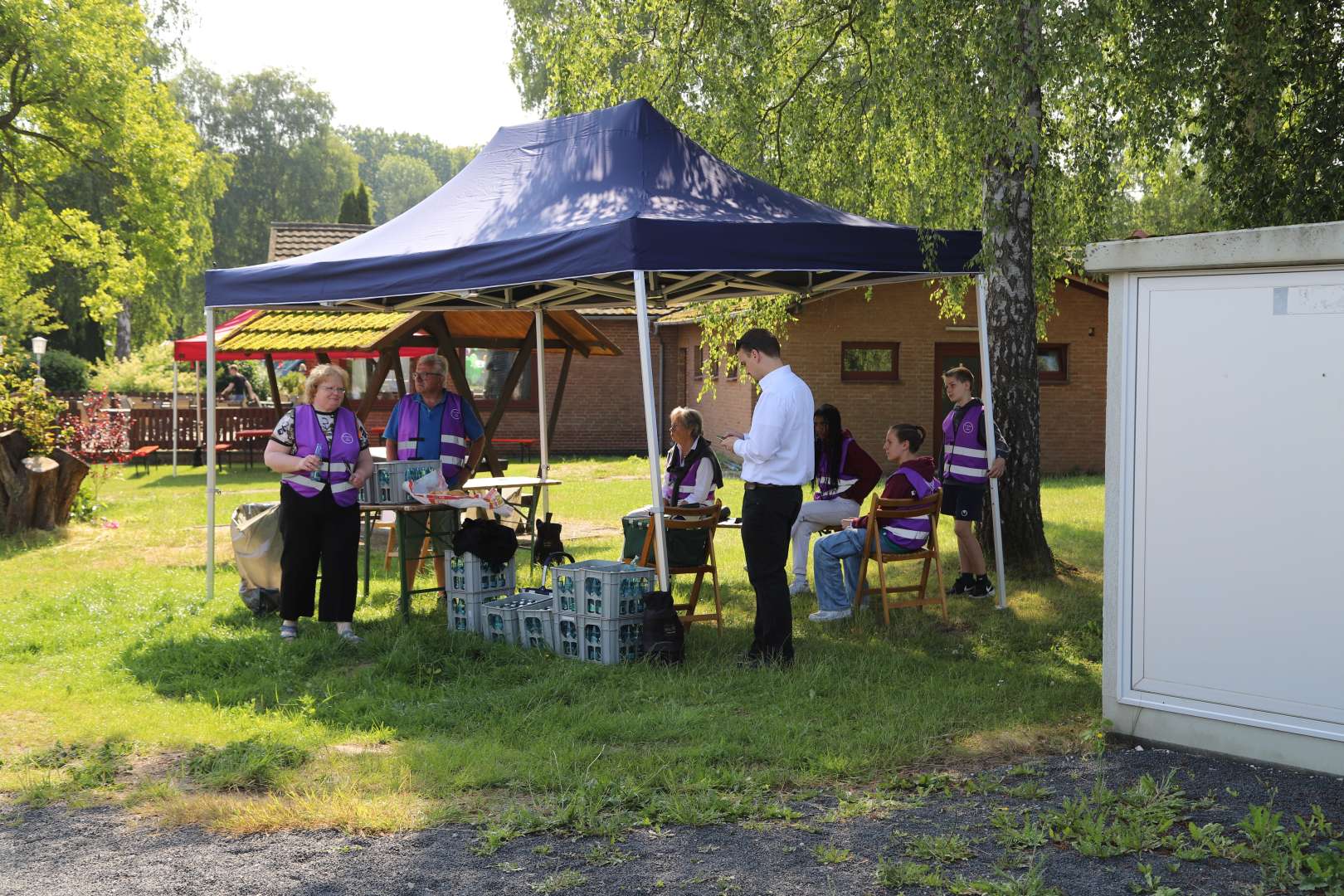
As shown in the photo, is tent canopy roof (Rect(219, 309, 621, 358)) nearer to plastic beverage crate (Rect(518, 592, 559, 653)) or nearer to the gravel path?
plastic beverage crate (Rect(518, 592, 559, 653))

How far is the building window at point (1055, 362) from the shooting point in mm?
22875

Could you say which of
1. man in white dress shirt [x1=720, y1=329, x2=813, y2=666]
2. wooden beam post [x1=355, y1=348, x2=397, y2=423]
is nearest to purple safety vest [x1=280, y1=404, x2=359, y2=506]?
man in white dress shirt [x1=720, y1=329, x2=813, y2=666]

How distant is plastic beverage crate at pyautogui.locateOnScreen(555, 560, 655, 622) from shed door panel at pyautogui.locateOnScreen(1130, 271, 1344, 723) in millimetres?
2837

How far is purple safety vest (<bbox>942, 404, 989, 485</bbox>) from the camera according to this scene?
885 cm

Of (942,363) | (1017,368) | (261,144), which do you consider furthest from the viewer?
(261,144)

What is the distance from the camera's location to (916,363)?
22141 mm

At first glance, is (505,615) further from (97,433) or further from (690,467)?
(97,433)

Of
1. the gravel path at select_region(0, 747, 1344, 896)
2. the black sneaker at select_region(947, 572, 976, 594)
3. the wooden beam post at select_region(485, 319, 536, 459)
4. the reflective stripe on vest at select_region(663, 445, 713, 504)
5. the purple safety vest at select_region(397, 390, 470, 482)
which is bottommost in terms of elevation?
the gravel path at select_region(0, 747, 1344, 896)

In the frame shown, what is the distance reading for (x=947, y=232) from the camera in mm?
8164

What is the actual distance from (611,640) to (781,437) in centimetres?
152

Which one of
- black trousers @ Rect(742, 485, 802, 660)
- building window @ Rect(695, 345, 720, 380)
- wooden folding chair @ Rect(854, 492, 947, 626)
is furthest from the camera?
building window @ Rect(695, 345, 720, 380)

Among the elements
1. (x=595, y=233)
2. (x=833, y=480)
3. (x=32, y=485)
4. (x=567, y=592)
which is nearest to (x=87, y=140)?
(x=32, y=485)

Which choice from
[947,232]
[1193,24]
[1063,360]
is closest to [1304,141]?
[1193,24]

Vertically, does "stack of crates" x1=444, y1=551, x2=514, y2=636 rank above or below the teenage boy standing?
below
